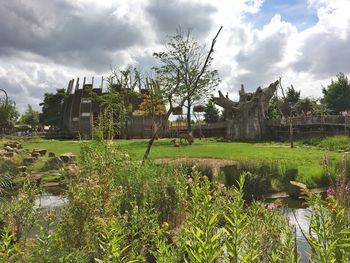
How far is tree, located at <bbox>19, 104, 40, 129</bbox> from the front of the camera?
77.4 m

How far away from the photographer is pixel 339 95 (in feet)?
155

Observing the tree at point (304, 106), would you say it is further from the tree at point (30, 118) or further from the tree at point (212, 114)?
the tree at point (30, 118)

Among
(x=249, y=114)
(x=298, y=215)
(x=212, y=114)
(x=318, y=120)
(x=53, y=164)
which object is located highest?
(x=212, y=114)

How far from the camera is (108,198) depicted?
15.2ft

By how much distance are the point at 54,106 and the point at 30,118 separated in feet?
69.5

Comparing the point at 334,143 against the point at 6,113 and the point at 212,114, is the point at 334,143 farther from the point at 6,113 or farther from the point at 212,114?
the point at 6,113

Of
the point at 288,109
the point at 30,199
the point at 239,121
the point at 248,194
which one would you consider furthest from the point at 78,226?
the point at 288,109

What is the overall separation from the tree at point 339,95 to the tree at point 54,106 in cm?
3676

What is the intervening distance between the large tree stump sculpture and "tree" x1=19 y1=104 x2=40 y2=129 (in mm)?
51206

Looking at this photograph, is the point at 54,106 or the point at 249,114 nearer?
the point at 249,114

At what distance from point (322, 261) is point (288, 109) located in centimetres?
4696

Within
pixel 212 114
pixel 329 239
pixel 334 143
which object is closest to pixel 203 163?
pixel 329 239

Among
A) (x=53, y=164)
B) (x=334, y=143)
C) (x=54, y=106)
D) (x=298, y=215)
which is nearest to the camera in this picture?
(x=298, y=215)

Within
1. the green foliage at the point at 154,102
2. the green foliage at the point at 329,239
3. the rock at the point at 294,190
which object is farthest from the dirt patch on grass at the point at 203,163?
the green foliage at the point at 154,102
